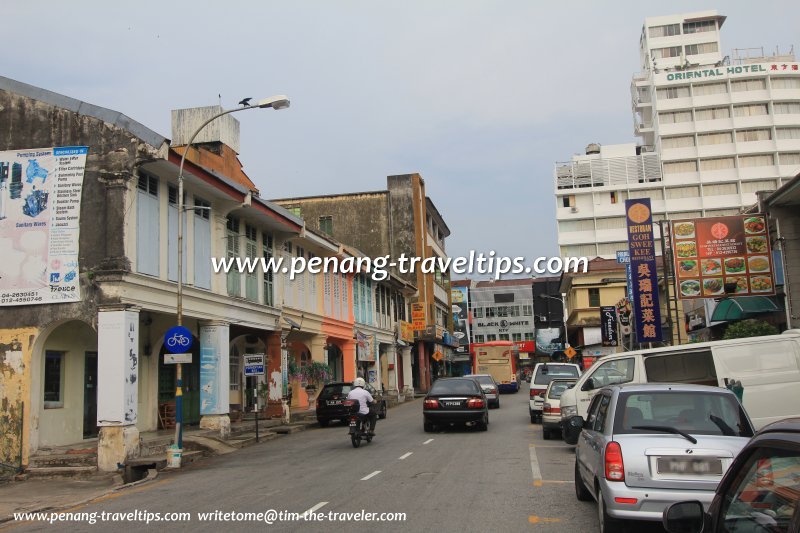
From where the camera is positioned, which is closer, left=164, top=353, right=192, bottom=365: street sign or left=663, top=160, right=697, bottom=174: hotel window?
left=164, top=353, right=192, bottom=365: street sign

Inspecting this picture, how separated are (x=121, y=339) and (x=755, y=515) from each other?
52.9ft

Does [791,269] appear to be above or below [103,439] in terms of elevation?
above

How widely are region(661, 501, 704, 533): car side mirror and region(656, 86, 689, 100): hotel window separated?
91.4 m

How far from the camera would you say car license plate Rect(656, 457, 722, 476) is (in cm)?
686

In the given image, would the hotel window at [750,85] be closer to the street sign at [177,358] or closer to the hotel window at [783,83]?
the hotel window at [783,83]

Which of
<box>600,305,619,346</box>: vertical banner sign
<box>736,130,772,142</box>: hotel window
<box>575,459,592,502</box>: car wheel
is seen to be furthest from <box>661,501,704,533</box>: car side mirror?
<box>736,130,772,142</box>: hotel window

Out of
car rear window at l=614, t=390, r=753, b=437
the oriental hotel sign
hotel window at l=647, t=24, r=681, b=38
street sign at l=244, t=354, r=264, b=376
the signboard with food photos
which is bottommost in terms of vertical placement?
car rear window at l=614, t=390, r=753, b=437

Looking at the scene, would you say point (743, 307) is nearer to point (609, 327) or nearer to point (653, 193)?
point (609, 327)

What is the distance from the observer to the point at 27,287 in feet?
57.6

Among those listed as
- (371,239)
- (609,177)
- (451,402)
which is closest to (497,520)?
(451,402)

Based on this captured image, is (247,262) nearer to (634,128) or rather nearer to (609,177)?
(609,177)

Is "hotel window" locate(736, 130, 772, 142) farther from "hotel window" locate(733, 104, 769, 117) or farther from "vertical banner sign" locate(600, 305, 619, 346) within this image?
"vertical banner sign" locate(600, 305, 619, 346)

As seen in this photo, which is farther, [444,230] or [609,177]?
[609,177]

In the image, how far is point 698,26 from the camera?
304 ft
